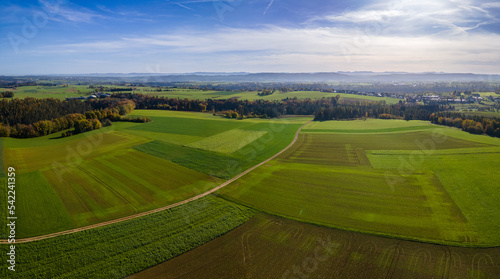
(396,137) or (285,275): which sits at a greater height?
(396,137)

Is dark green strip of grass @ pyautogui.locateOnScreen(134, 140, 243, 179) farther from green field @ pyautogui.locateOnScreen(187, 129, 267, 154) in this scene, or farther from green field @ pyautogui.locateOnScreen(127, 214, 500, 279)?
green field @ pyautogui.locateOnScreen(127, 214, 500, 279)

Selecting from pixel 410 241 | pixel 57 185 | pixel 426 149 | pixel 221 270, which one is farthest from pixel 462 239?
pixel 57 185

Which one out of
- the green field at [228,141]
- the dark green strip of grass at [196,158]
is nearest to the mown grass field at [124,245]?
the dark green strip of grass at [196,158]

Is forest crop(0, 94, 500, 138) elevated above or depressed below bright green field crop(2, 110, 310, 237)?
above

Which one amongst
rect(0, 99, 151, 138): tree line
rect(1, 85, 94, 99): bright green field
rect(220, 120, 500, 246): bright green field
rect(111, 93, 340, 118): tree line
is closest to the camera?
rect(220, 120, 500, 246): bright green field

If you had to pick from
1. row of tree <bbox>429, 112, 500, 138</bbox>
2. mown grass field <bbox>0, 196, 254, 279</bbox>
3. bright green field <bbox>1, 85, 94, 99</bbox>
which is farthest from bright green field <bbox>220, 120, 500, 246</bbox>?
bright green field <bbox>1, 85, 94, 99</bbox>

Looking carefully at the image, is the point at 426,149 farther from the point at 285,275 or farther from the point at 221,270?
the point at 221,270

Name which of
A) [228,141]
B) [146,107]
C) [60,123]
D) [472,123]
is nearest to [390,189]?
[228,141]

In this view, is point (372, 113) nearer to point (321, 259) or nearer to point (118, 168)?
point (321, 259)
